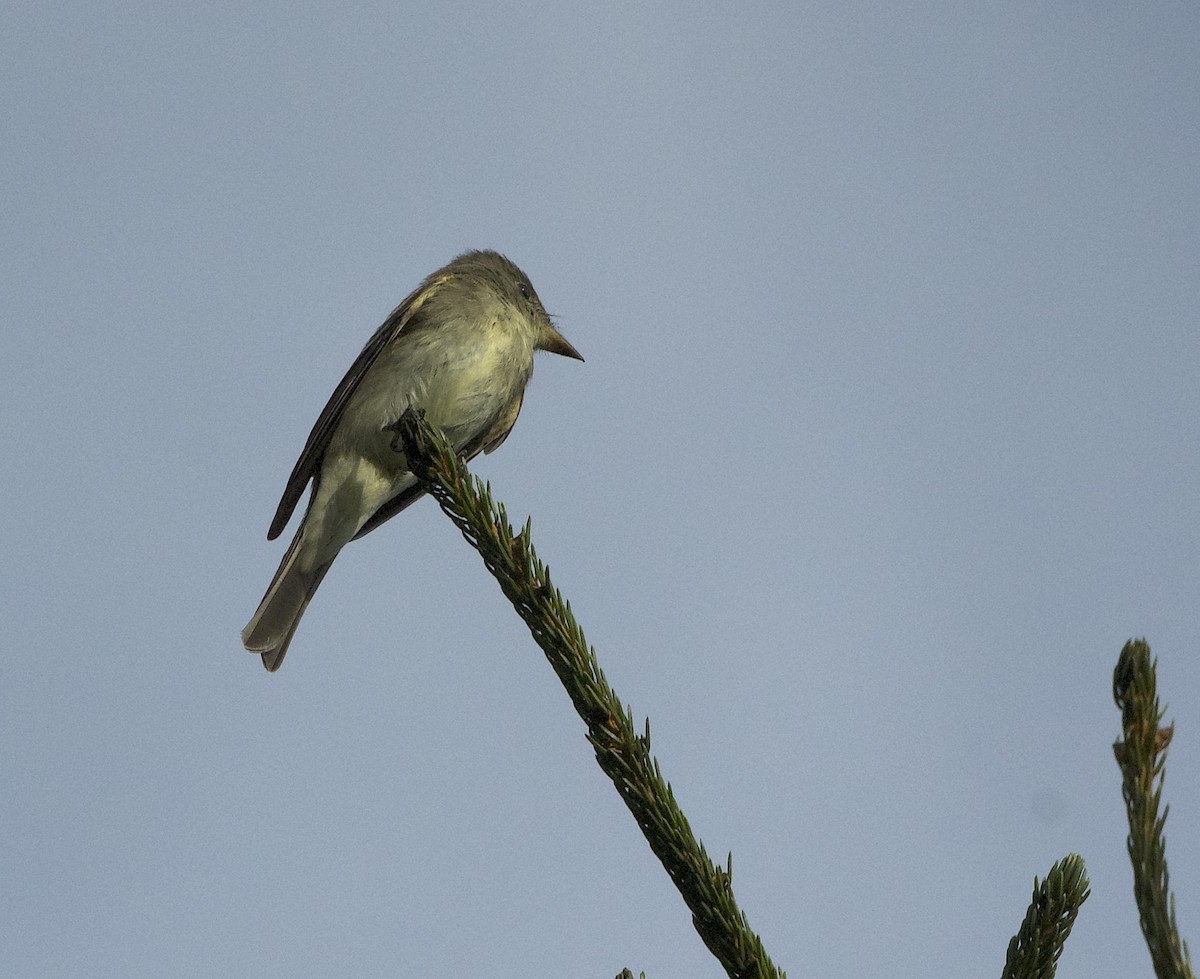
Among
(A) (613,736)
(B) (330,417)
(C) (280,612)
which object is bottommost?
(A) (613,736)

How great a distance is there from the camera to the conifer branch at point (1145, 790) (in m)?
1.42

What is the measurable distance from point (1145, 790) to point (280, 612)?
17.0ft

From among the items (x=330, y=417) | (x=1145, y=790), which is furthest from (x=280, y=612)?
(x=1145, y=790)

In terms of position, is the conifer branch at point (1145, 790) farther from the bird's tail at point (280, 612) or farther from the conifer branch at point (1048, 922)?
the bird's tail at point (280, 612)

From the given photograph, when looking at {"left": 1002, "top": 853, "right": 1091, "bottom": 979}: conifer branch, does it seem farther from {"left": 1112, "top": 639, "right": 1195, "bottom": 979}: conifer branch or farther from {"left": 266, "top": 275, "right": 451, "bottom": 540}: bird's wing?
{"left": 266, "top": 275, "right": 451, "bottom": 540}: bird's wing

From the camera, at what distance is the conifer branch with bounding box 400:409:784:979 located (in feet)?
6.24

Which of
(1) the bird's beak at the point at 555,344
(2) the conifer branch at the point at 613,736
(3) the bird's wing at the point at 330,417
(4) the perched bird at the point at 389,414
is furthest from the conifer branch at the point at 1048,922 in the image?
(1) the bird's beak at the point at 555,344

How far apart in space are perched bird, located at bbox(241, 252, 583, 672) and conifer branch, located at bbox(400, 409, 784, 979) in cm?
308

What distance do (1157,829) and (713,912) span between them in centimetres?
73

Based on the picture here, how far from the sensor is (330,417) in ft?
21.1

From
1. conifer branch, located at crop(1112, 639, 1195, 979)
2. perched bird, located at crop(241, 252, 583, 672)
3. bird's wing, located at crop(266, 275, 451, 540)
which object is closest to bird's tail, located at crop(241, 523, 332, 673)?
perched bird, located at crop(241, 252, 583, 672)

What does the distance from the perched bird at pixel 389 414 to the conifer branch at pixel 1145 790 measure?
4.71 m

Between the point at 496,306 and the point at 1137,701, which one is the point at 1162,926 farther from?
the point at 496,306

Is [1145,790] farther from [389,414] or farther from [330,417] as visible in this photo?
[330,417]
